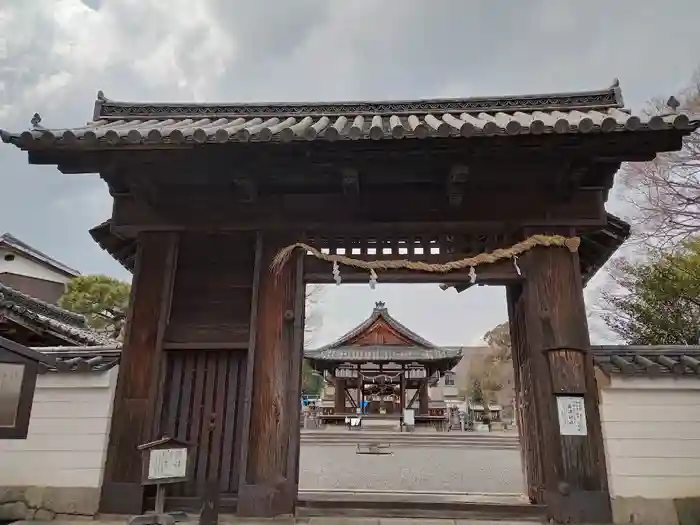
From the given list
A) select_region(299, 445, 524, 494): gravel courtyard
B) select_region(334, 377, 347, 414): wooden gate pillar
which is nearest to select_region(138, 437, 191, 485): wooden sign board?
select_region(299, 445, 524, 494): gravel courtyard

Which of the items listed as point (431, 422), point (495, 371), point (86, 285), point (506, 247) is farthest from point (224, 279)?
point (495, 371)

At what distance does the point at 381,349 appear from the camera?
31.7 meters

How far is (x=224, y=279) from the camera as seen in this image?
5625 millimetres

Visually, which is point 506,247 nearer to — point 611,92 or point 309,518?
point 611,92

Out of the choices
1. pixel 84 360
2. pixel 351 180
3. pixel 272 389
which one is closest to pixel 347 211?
pixel 351 180

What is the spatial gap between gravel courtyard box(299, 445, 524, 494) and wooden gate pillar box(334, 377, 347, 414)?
10167mm

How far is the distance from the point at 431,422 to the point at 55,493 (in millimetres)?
27588

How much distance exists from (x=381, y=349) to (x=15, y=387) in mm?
28394

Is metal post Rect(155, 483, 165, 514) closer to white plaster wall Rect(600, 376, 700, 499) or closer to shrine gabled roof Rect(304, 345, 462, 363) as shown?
white plaster wall Rect(600, 376, 700, 499)

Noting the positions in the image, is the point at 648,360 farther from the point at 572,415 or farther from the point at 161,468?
the point at 161,468

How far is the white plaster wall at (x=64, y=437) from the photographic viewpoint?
5.04 meters

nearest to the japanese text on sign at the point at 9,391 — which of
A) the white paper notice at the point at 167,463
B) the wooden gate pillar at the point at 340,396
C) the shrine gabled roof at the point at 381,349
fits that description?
the white paper notice at the point at 167,463

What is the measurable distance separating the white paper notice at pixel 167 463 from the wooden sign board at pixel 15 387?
1031 millimetres

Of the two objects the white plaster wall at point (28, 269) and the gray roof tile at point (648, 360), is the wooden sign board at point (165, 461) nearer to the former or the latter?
the gray roof tile at point (648, 360)
